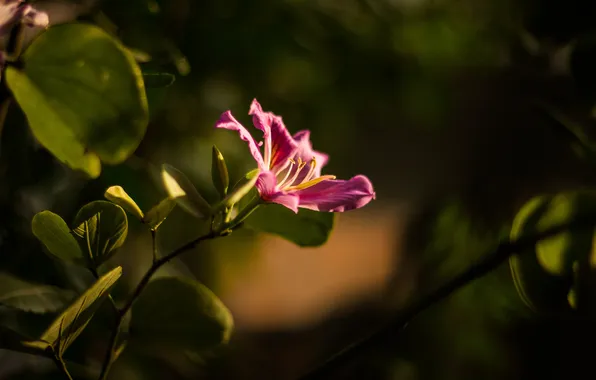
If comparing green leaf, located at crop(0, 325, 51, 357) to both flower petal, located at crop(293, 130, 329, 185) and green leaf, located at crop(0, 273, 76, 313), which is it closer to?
green leaf, located at crop(0, 273, 76, 313)

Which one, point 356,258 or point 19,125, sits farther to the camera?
point 356,258

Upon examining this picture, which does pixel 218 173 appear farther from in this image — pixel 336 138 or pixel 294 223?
pixel 336 138

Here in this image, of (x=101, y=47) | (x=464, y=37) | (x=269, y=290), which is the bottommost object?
(x=269, y=290)

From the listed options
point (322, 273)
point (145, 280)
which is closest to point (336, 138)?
point (145, 280)

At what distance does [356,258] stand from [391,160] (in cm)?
35

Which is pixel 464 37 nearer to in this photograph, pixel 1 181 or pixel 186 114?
pixel 186 114

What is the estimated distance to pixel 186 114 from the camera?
27.7 inches

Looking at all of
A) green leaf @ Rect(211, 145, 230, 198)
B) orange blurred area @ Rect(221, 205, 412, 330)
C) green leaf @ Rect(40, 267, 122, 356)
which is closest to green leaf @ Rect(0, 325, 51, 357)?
green leaf @ Rect(40, 267, 122, 356)

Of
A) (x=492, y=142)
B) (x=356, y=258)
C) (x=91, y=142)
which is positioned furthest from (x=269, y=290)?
(x=91, y=142)

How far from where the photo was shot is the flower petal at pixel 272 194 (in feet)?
0.90

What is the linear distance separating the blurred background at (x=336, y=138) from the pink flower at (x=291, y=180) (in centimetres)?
7

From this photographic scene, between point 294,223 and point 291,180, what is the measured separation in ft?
0.08

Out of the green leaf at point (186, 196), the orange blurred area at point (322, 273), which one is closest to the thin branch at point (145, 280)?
the green leaf at point (186, 196)

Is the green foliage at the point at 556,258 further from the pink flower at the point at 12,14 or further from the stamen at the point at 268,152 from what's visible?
the pink flower at the point at 12,14
